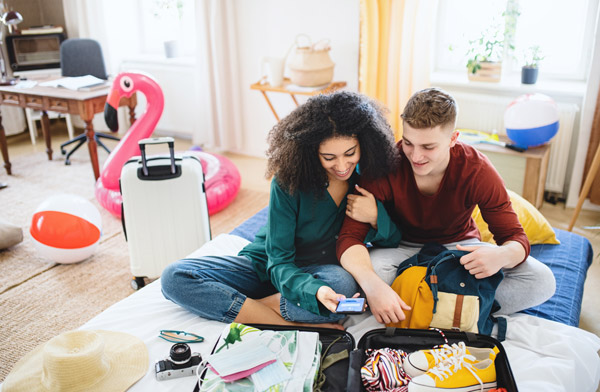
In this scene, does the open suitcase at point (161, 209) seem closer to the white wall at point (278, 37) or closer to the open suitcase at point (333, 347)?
the open suitcase at point (333, 347)

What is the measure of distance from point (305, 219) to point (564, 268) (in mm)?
1036

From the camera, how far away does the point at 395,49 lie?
321 cm

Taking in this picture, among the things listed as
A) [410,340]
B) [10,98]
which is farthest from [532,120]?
[10,98]

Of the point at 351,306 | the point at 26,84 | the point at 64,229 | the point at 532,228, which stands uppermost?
the point at 26,84

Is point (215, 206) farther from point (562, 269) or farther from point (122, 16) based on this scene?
point (122, 16)

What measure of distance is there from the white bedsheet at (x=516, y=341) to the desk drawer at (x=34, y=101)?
2.15 m

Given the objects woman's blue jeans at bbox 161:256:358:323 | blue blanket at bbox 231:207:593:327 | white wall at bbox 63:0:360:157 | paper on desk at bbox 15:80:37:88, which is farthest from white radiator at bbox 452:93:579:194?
paper on desk at bbox 15:80:37:88

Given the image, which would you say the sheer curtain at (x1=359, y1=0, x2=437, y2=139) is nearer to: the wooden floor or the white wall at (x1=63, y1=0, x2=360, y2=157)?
the white wall at (x1=63, y1=0, x2=360, y2=157)

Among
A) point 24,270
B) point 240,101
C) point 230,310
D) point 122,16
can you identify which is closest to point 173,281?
point 230,310

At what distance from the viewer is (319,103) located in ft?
5.22

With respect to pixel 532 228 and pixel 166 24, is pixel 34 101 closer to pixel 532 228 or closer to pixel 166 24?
pixel 166 24

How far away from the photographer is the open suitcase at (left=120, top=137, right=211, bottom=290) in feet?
7.14

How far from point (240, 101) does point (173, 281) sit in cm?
263

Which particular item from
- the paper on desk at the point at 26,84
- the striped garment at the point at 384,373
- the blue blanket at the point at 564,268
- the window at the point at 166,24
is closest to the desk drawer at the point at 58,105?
the paper on desk at the point at 26,84
